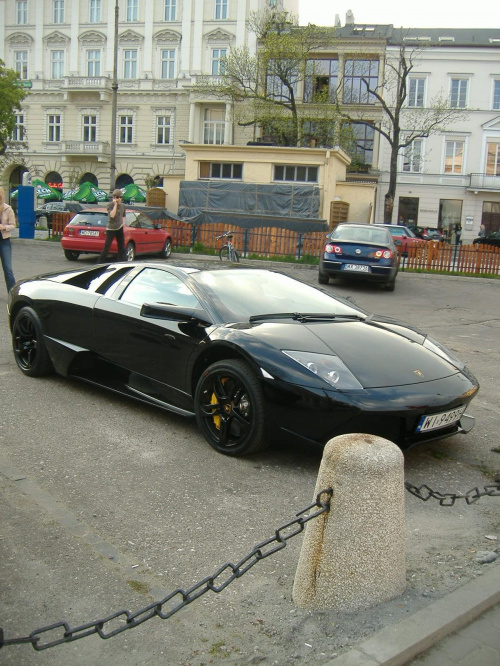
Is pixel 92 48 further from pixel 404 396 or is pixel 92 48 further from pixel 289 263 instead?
pixel 404 396

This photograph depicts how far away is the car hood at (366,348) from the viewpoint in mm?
4629

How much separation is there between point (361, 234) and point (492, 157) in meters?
40.0

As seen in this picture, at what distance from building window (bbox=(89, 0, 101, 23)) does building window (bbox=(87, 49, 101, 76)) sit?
2571mm

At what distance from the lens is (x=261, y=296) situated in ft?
18.3

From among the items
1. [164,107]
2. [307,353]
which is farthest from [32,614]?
[164,107]

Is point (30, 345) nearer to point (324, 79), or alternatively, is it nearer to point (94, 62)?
point (324, 79)

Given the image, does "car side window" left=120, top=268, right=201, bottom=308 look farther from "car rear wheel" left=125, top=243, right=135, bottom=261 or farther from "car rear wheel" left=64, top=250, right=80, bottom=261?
"car rear wheel" left=64, top=250, right=80, bottom=261

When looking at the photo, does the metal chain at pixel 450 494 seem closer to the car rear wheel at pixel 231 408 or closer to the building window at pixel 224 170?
the car rear wheel at pixel 231 408

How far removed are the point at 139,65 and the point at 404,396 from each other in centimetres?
5913

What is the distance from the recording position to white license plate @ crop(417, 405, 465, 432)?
14.8ft

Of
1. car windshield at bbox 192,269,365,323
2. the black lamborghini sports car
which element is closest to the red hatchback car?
the black lamborghini sports car

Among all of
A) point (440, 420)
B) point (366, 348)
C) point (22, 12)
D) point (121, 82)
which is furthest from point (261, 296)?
point (22, 12)

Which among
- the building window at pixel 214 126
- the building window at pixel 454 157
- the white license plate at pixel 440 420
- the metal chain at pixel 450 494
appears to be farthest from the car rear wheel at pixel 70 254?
the building window at pixel 454 157

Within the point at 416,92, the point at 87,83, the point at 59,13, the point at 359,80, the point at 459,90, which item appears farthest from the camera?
the point at 59,13
